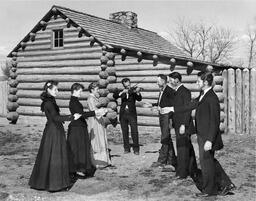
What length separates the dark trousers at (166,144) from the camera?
25.8ft

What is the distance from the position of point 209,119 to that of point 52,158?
2.68 meters

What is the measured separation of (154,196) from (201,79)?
2067mm

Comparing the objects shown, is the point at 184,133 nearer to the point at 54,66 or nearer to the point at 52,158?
the point at 52,158

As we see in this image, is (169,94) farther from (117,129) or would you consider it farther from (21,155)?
(117,129)

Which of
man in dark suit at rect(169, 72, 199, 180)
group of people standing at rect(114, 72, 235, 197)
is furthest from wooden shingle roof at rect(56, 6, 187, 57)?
man in dark suit at rect(169, 72, 199, 180)

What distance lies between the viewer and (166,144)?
7.98 meters

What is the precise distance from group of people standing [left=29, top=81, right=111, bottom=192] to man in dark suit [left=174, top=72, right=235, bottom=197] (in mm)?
2119

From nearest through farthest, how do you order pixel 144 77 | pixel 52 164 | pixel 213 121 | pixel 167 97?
1. pixel 213 121
2. pixel 52 164
3. pixel 167 97
4. pixel 144 77

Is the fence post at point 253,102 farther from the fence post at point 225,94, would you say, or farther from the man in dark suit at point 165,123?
the man in dark suit at point 165,123

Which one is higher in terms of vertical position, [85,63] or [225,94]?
[85,63]

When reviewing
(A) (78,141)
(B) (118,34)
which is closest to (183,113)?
(A) (78,141)

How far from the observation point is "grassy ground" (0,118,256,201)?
6012 millimetres

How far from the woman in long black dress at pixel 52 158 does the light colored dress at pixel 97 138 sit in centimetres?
155

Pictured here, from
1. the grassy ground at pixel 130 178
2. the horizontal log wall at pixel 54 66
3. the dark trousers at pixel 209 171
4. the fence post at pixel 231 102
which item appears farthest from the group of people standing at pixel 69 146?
the horizontal log wall at pixel 54 66
